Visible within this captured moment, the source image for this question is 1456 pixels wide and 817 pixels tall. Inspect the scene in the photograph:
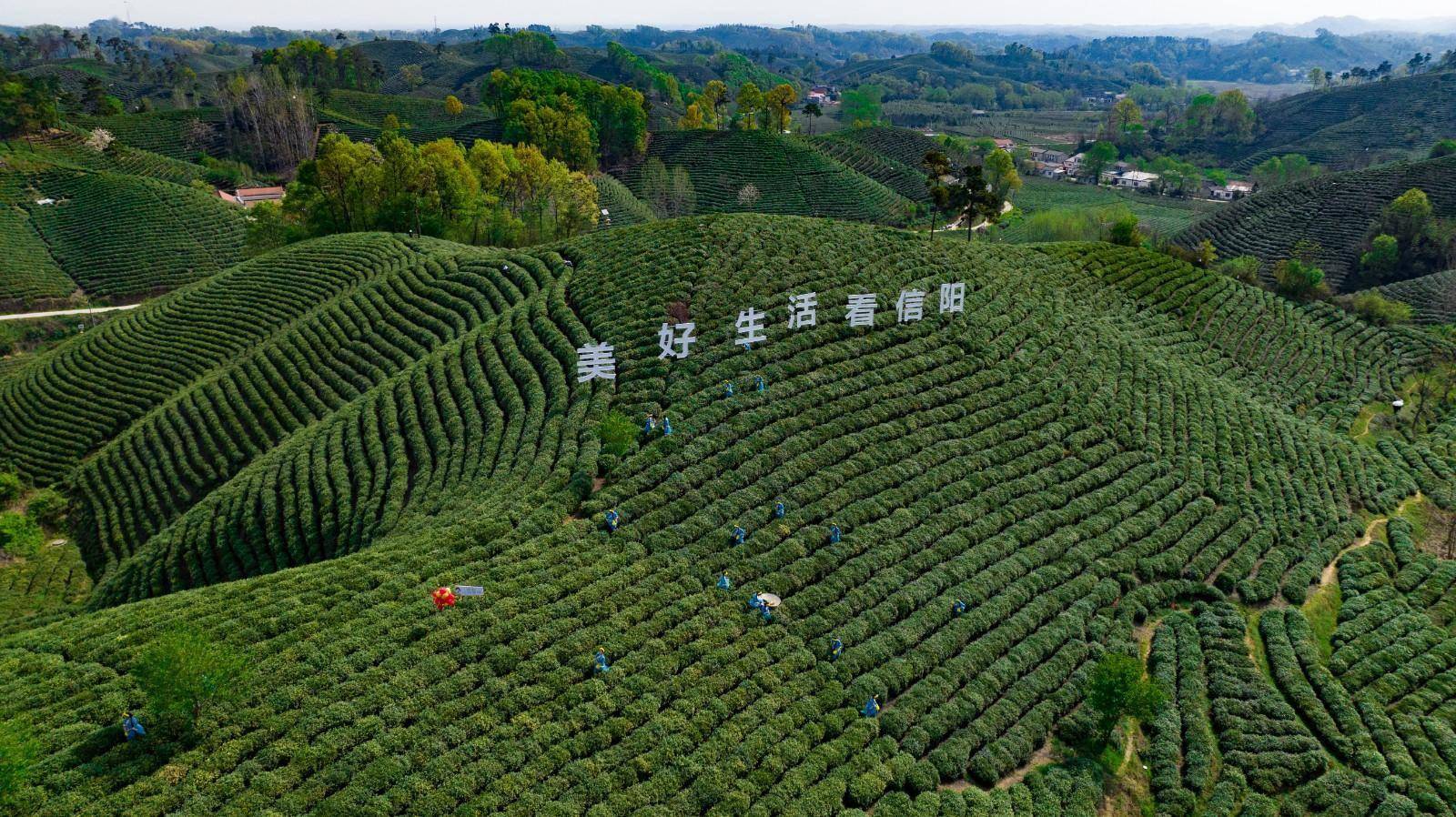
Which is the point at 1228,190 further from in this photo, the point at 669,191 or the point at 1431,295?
the point at 669,191

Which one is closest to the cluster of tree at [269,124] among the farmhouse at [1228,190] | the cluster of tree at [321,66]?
the cluster of tree at [321,66]

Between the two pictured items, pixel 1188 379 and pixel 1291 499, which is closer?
pixel 1291 499

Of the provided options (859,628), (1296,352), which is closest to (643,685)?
(859,628)

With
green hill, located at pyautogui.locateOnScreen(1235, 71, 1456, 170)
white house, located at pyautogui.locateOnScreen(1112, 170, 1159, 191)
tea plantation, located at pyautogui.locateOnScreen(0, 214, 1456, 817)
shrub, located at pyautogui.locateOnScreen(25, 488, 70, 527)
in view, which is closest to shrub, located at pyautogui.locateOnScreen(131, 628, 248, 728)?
tea plantation, located at pyautogui.locateOnScreen(0, 214, 1456, 817)

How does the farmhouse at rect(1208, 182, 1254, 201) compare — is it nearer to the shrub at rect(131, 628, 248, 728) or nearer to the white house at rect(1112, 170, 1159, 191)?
the white house at rect(1112, 170, 1159, 191)

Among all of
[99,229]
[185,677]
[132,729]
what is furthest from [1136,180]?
[132,729]

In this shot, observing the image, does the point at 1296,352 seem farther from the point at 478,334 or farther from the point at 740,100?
the point at 740,100
